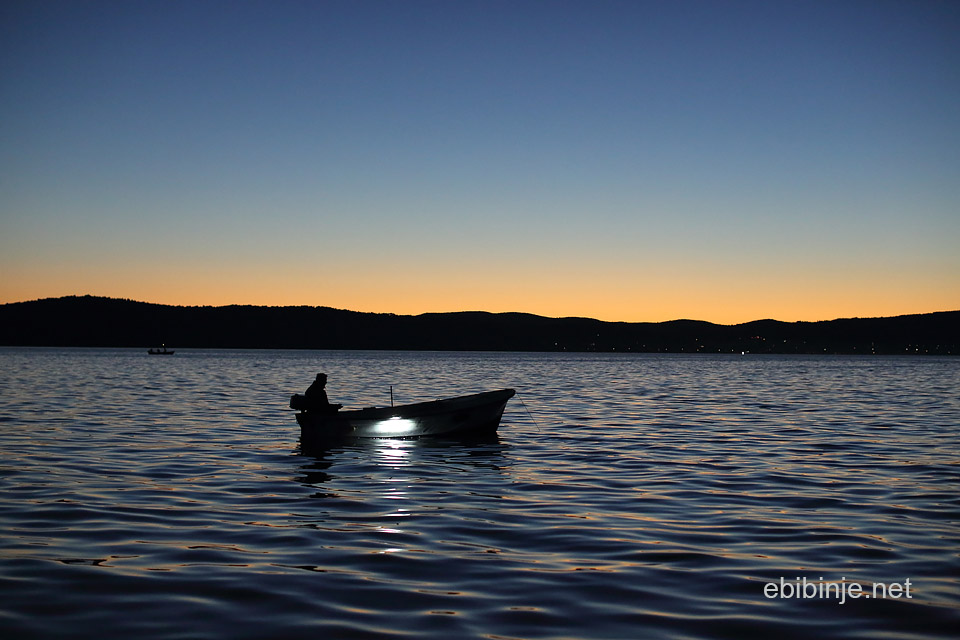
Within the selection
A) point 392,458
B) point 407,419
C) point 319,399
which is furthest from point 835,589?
point 319,399

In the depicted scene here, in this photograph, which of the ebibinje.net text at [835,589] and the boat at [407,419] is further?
the boat at [407,419]

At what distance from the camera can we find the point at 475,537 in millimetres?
12344

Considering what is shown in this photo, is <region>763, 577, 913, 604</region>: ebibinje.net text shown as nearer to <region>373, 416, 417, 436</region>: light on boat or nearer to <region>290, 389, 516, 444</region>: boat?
<region>290, 389, 516, 444</region>: boat

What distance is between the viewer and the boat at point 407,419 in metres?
25.4

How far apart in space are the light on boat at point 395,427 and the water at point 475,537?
427 mm

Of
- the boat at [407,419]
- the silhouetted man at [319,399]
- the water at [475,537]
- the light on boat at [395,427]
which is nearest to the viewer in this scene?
the water at [475,537]

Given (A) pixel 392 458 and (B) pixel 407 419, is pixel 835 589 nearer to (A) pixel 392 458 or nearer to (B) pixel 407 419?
(A) pixel 392 458

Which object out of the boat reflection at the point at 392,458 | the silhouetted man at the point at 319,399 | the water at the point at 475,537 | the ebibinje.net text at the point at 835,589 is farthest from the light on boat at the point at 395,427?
the ebibinje.net text at the point at 835,589

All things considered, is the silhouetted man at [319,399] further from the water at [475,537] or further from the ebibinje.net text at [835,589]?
the ebibinje.net text at [835,589]

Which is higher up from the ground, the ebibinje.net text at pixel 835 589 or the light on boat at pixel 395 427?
the light on boat at pixel 395 427

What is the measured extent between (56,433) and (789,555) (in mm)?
23336

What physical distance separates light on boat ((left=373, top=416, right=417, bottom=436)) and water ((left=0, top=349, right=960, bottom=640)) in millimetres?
427

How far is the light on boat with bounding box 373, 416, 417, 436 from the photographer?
85.1ft

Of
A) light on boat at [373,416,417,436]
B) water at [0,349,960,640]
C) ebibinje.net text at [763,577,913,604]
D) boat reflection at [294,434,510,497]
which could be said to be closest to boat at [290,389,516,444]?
light on boat at [373,416,417,436]
